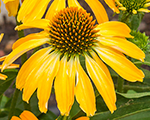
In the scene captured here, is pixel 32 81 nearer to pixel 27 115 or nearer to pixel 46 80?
pixel 46 80

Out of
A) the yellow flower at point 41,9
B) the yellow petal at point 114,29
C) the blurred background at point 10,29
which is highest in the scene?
the yellow flower at point 41,9

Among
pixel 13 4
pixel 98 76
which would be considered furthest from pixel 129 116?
pixel 13 4

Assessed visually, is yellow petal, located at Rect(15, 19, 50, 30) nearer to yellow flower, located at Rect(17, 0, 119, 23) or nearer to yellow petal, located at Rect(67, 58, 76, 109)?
yellow flower, located at Rect(17, 0, 119, 23)

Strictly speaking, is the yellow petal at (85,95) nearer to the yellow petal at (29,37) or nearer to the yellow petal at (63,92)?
the yellow petal at (63,92)

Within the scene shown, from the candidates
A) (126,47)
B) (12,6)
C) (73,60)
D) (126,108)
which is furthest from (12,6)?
(126,108)

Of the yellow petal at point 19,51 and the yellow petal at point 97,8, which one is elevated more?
the yellow petal at point 97,8

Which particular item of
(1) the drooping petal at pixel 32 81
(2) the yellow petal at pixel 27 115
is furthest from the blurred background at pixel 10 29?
(1) the drooping petal at pixel 32 81
